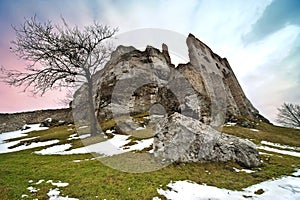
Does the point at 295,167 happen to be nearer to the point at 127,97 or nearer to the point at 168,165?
the point at 168,165

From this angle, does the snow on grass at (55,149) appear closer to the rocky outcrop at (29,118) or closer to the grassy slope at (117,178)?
the grassy slope at (117,178)

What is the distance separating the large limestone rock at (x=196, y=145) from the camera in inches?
582

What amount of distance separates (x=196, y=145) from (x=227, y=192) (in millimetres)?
4641

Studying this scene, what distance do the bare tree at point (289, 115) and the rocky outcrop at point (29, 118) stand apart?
190 ft

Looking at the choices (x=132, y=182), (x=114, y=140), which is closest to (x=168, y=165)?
Answer: (x=132, y=182)

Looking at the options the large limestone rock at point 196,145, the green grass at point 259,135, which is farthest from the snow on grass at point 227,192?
the green grass at point 259,135

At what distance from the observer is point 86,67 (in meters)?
28.1

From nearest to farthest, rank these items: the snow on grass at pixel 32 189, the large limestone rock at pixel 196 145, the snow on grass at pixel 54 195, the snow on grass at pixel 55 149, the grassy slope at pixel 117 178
Result: the snow on grass at pixel 54 195 → the grassy slope at pixel 117 178 → the snow on grass at pixel 32 189 → the large limestone rock at pixel 196 145 → the snow on grass at pixel 55 149

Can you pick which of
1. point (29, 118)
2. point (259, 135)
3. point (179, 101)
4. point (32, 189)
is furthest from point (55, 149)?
point (29, 118)

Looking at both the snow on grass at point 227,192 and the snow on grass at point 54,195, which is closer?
the snow on grass at point 54,195

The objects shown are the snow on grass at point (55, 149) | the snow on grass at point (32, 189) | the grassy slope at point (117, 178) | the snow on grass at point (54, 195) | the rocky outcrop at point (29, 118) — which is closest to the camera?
the snow on grass at point (54, 195)

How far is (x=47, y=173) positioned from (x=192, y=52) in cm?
5730

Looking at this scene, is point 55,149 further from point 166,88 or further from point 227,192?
point 166,88

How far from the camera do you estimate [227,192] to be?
10.6 m
